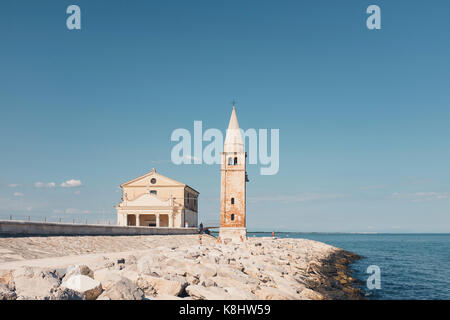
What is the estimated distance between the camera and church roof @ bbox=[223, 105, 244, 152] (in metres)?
43.7

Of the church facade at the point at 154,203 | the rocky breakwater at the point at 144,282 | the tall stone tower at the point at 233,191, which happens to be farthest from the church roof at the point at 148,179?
the rocky breakwater at the point at 144,282

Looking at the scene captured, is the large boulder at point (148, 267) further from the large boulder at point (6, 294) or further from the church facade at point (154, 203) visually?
the church facade at point (154, 203)

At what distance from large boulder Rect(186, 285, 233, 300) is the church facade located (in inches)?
1706

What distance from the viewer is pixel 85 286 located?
8.01 meters

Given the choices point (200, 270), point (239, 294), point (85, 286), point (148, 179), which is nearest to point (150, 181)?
point (148, 179)

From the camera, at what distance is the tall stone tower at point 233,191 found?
43125 mm

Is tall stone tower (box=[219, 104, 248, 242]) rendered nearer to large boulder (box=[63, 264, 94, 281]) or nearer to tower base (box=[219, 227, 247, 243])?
tower base (box=[219, 227, 247, 243])

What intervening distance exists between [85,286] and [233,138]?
119 feet

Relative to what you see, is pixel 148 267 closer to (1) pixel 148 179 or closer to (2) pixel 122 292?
(2) pixel 122 292

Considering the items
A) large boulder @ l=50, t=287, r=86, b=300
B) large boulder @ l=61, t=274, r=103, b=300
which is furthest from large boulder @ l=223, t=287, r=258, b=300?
large boulder @ l=50, t=287, r=86, b=300

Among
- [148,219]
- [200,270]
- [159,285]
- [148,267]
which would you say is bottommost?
[148,219]

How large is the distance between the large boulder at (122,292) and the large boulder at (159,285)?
40.1 inches

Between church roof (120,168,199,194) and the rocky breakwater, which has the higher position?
church roof (120,168,199,194)
